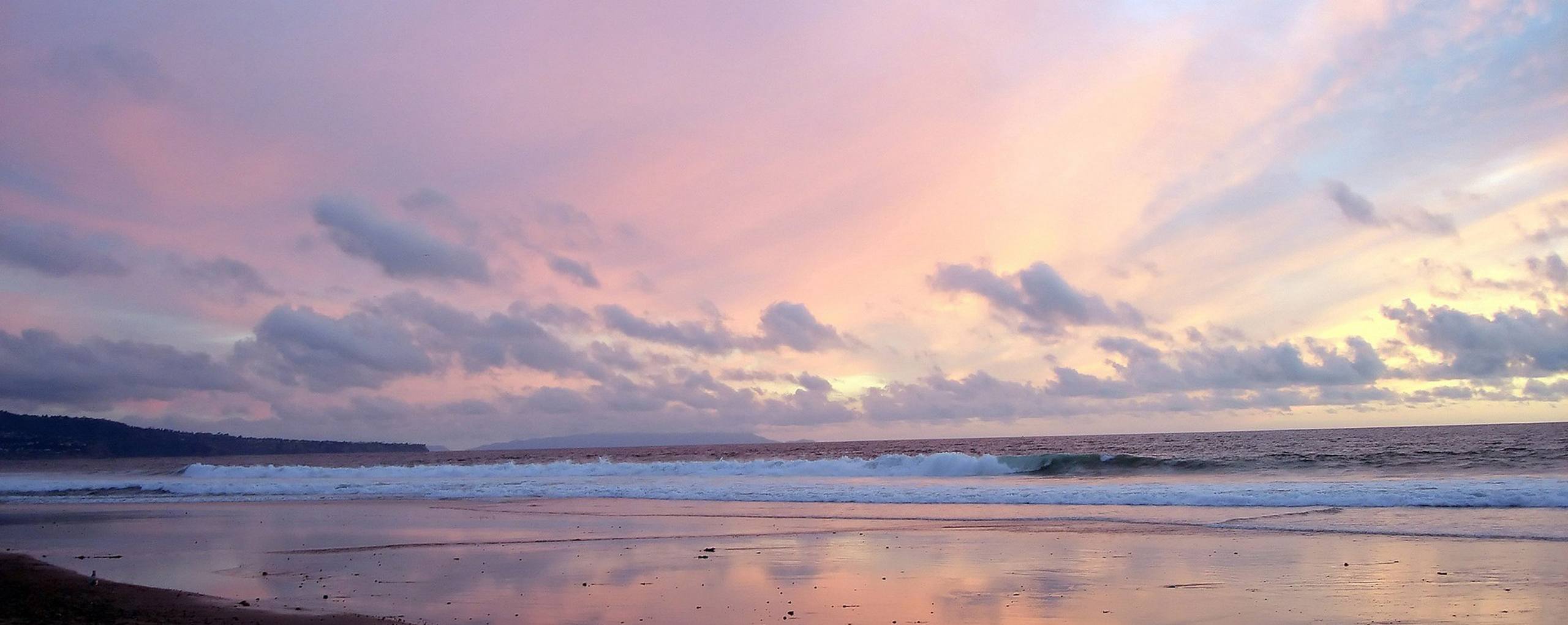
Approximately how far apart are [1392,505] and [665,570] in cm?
1793

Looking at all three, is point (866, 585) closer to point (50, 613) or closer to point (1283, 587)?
point (1283, 587)

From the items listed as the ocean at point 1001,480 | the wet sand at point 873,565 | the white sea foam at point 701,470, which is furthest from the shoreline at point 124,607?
the white sea foam at point 701,470

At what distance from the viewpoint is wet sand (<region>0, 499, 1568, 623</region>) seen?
35.2 ft

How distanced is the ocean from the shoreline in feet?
62.5

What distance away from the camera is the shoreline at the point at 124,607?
1057cm

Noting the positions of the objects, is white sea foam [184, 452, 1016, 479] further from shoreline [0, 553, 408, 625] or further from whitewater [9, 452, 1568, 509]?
shoreline [0, 553, 408, 625]

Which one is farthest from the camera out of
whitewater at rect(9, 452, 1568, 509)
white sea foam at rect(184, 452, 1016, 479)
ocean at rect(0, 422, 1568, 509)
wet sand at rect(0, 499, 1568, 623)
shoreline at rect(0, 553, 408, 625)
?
white sea foam at rect(184, 452, 1016, 479)

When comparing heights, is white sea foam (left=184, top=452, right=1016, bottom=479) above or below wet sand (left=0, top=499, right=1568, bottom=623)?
above

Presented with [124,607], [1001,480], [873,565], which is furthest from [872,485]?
[124,607]

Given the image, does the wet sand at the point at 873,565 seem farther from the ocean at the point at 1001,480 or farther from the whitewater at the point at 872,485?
the ocean at the point at 1001,480

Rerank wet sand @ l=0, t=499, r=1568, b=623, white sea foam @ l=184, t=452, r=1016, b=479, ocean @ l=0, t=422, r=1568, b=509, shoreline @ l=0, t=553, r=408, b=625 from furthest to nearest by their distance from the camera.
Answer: white sea foam @ l=184, t=452, r=1016, b=479, ocean @ l=0, t=422, r=1568, b=509, wet sand @ l=0, t=499, r=1568, b=623, shoreline @ l=0, t=553, r=408, b=625

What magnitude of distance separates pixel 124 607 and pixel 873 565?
1007 centimetres

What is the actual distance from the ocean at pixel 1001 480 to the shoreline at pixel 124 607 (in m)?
19.0

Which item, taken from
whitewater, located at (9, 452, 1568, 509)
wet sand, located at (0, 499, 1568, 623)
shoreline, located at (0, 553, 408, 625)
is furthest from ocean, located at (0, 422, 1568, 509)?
shoreline, located at (0, 553, 408, 625)
